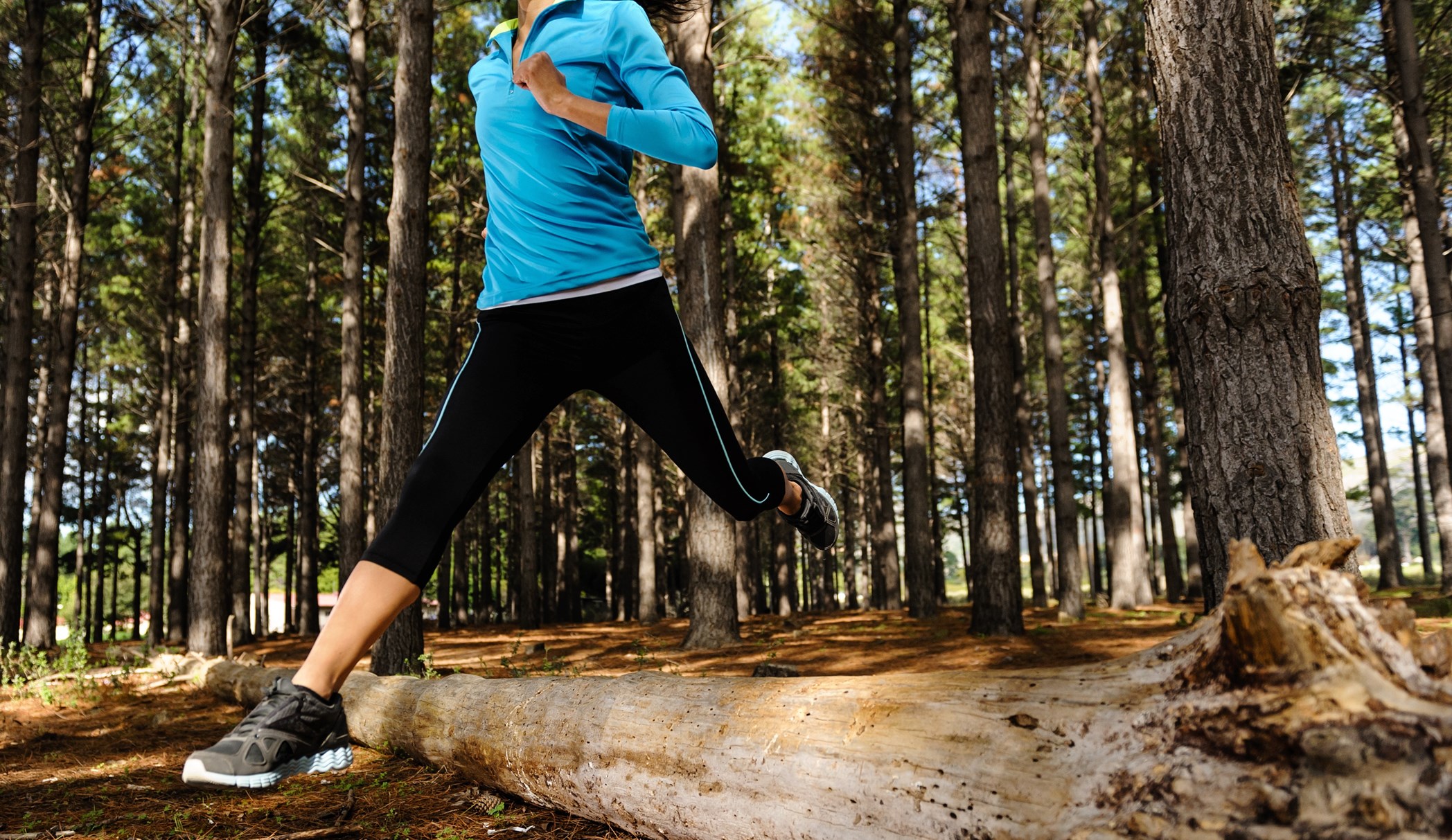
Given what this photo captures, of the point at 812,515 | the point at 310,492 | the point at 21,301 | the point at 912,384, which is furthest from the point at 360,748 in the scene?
the point at 310,492

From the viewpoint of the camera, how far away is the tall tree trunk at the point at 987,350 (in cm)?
948

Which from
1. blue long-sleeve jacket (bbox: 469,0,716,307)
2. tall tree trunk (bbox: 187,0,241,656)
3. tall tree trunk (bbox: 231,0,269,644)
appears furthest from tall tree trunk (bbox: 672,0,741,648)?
tall tree trunk (bbox: 231,0,269,644)

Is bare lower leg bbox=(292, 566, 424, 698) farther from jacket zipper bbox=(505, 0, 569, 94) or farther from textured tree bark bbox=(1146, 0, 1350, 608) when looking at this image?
textured tree bark bbox=(1146, 0, 1350, 608)

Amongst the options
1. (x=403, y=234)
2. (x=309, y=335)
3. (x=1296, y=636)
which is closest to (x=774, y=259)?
(x=309, y=335)

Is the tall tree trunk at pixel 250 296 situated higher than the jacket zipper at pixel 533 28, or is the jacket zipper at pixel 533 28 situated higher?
the tall tree trunk at pixel 250 296

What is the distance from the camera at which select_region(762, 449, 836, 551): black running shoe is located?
3238mm

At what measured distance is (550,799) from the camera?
3172 millimetres

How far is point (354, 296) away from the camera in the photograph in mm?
12492

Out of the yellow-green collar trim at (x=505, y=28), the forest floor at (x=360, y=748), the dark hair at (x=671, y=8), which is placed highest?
the dark hair at (x=671, y=8)

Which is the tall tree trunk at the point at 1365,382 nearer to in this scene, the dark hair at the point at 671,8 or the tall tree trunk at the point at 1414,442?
the tall tree trunk at the point at 1414,442

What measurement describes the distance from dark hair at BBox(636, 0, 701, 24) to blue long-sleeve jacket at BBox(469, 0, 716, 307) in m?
0.55

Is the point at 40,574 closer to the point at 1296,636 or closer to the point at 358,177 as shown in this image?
the point at 358,177

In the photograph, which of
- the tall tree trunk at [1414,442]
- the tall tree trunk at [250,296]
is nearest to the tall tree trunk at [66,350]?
the tall tree trunk at [250,296]

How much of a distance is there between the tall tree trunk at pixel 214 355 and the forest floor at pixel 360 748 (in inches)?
38.5
